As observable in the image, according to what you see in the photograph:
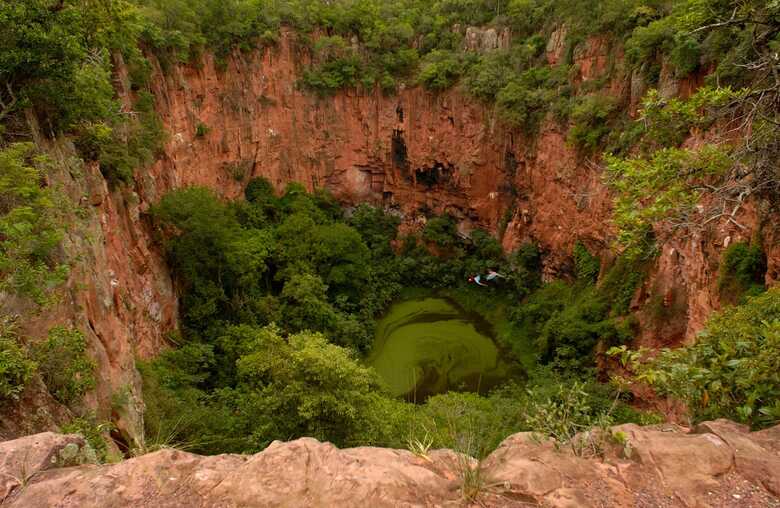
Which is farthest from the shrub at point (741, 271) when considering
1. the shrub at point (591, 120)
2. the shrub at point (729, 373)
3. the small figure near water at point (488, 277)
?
the small figure near water at point (488, 277)

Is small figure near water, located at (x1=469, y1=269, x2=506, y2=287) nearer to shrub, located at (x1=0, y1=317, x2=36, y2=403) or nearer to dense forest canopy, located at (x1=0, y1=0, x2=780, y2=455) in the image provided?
dense forest canopy, located at (x1=0, y1=0, x2=780, y2=455)

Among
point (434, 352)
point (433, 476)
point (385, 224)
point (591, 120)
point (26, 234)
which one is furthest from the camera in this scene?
point (385, 224)

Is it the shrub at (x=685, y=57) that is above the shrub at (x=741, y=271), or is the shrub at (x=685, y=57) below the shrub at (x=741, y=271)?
above

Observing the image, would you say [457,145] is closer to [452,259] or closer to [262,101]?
[452,259]

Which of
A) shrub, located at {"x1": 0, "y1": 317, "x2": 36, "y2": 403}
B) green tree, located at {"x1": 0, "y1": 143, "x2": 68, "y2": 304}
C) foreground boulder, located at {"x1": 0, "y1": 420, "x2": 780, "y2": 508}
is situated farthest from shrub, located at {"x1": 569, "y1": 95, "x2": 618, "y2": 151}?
shrub, located at {"x1": 0, "y1": 317, "x2": 36, "y2": 403}

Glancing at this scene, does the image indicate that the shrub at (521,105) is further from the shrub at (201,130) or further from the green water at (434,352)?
the shrub at (201,130)

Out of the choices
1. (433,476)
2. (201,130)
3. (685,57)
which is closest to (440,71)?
(201,130)

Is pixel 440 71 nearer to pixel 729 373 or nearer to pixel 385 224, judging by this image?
pixel 385 224

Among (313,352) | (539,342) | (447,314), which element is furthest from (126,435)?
(447,314)
